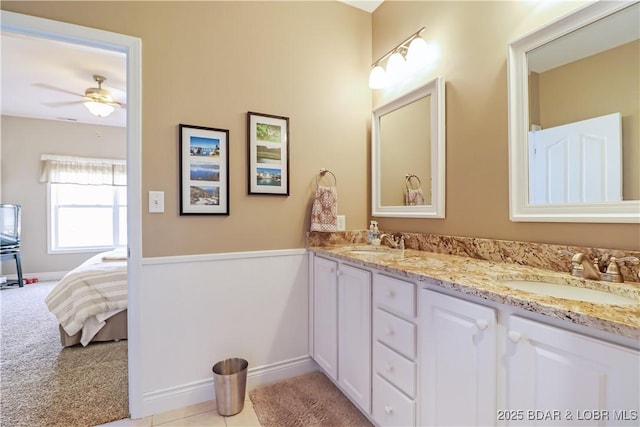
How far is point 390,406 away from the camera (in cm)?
136

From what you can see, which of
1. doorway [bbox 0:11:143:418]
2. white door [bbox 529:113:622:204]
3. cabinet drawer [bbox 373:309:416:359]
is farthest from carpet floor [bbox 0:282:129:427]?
white door [bbox 529:113:622:204]

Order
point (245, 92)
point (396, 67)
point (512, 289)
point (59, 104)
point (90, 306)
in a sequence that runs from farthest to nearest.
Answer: point (59, 104)
point (90, 306)
point (396, 67)
point (245, 92)
point (512, 289)

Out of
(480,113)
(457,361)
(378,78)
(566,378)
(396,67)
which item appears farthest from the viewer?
(378,78)

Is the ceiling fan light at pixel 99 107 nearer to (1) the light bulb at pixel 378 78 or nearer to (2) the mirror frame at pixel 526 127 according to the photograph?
(1) the light bulb at pixel 378 78

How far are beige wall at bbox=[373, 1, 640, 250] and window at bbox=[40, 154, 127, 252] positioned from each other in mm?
5429

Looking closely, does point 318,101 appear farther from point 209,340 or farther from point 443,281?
point 209,340

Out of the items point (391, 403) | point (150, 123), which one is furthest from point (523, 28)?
point (150, 123)

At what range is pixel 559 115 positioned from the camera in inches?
50.1

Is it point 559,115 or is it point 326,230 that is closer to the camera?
point 559,115

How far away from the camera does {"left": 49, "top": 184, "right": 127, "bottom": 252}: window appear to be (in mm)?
4941

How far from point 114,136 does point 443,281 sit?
19.9 ft

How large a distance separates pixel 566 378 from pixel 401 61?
1936mm

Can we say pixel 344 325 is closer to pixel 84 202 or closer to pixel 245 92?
pixel 245 92

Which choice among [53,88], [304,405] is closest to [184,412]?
[304,405]
